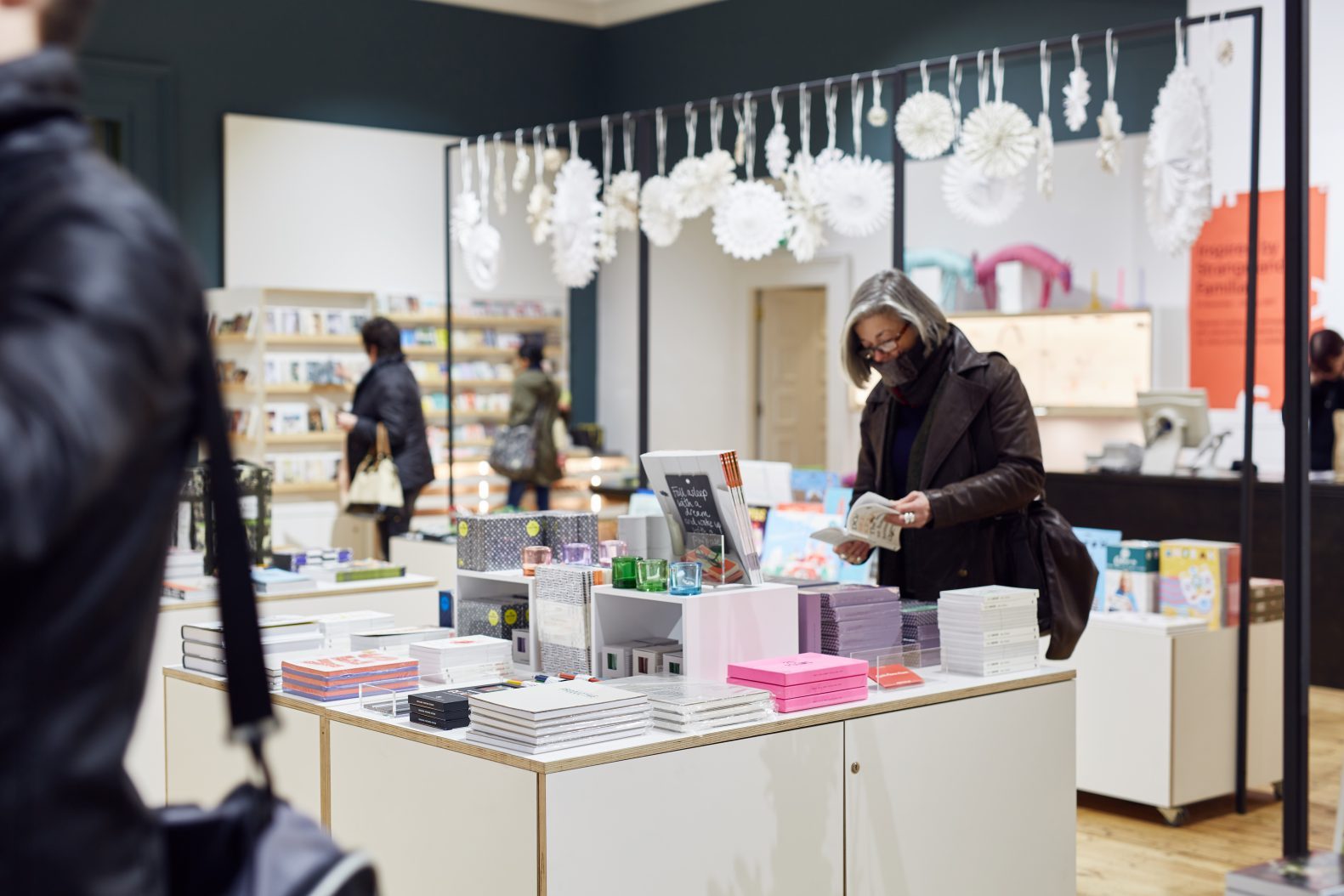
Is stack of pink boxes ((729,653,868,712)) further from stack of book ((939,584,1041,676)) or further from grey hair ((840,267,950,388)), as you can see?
grey hair ((840,267,950,388))

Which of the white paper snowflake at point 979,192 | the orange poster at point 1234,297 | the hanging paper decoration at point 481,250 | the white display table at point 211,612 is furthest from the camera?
the hanging paper decoration at point 481,250

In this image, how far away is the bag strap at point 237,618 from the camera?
1.17m

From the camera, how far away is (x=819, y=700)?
3105mm

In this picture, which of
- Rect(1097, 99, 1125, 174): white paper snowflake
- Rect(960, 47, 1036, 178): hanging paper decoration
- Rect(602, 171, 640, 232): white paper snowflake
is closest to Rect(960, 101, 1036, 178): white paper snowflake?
Rect(960, 47, 1036, 178): hanging paper decoration

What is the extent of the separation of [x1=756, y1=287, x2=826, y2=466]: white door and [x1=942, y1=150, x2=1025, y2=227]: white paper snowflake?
250 inches

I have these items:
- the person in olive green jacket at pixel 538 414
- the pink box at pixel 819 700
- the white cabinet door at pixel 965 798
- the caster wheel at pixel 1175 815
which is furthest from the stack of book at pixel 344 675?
the person in olive green jacket at pixel 538 414

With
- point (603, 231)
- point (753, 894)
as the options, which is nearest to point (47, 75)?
point (753, 894)

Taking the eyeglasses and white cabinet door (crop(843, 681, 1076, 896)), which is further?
the eyeglasses

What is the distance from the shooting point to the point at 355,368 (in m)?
10.5

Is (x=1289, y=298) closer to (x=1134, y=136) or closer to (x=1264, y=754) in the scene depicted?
(x=1264, y=754)

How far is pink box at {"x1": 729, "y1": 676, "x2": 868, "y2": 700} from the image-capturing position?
120 inches

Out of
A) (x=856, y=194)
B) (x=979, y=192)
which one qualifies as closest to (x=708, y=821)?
(x=979, y=192)

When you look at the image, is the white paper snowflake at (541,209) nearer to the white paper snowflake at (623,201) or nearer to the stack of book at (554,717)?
the white paper snowflake at (623,201)

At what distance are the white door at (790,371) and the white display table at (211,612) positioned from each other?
24.8 feet
